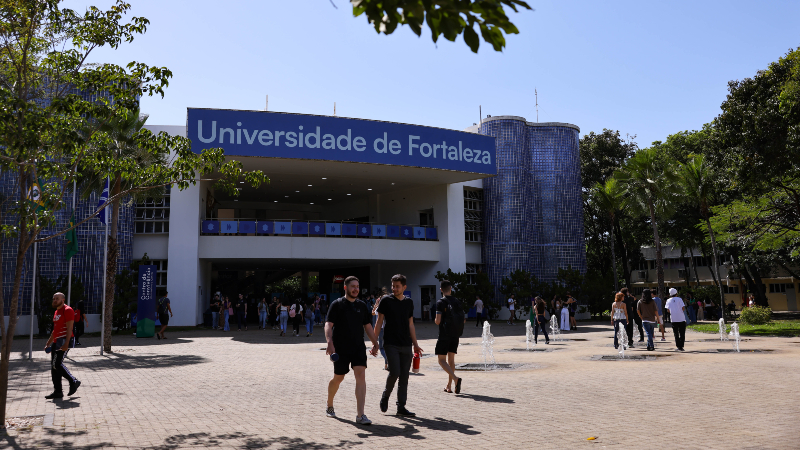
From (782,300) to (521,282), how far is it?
34.2 meters

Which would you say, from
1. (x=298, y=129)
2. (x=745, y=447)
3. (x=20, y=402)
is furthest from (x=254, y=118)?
(x=745, y=447)

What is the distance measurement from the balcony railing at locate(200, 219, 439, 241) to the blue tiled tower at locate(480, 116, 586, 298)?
4.79 m

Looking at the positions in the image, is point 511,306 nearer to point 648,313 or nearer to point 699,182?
point 699,182

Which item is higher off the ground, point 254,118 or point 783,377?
point 254,118

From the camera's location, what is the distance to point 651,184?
1193 inches

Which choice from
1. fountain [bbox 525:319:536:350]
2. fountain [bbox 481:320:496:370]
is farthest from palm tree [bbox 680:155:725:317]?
fountain [bbox 481:320:496:370]

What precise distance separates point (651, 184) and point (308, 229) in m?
17.9

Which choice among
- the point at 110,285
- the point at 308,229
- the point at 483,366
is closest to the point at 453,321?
the point at 483,366

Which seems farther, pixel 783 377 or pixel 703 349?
pixel 703 349

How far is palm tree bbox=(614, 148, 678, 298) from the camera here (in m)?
30.2

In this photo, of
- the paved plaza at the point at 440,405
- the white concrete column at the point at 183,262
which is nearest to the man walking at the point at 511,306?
the white concrete column at the point at 183,262

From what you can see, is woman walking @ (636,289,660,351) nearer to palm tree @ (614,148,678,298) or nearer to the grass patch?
the grass patch

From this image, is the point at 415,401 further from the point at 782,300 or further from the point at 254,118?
the point at 782,300

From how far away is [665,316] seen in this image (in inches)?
1160
